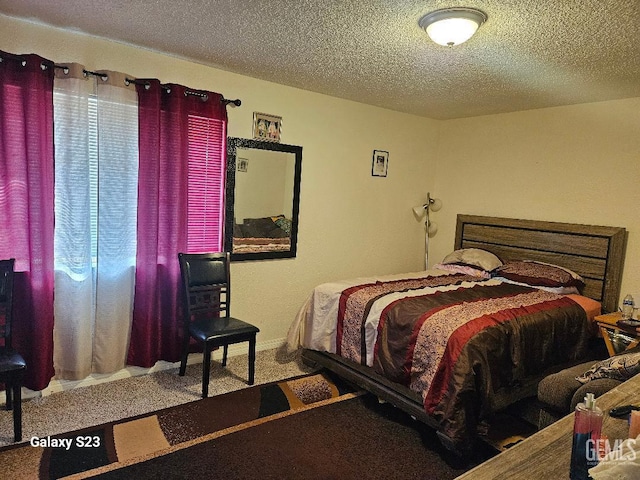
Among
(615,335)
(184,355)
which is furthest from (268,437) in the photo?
(615,335)

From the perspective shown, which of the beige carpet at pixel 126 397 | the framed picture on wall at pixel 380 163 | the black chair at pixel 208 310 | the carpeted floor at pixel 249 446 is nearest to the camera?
the carpeted floor at pixel 249 446

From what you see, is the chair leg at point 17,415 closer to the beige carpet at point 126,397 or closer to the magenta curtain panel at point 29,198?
the beige carpet at point 126,397

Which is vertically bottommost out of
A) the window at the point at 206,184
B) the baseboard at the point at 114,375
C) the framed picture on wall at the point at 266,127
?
the baseboard at the point at 114,375

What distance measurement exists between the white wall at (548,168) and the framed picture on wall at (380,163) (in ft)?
2.89

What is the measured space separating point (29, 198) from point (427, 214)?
13.1 feet

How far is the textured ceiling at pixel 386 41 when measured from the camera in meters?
2.16

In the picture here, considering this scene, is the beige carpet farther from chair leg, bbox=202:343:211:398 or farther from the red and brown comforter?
the red and brown comforter

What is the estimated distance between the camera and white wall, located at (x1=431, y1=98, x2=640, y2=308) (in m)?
3.60

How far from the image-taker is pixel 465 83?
11.3ft

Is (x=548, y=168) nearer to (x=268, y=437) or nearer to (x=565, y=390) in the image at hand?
(x=565, y=390)

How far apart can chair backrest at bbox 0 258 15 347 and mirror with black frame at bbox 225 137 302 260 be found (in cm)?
151

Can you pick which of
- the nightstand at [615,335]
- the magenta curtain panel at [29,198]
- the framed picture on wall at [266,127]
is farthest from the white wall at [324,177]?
the nightstand at [615,335]

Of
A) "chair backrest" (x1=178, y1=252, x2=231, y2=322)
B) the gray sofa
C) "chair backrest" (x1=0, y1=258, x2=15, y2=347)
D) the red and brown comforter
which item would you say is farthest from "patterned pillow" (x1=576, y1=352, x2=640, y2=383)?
"chair backrest" (x1=0, y1=258, x2=15, y2=347)

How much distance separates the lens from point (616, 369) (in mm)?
2117
